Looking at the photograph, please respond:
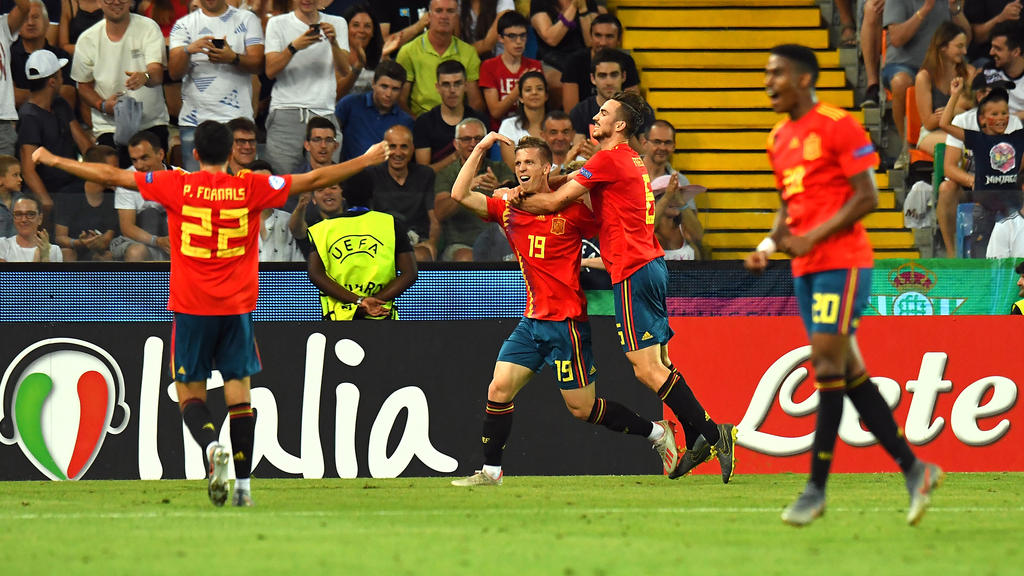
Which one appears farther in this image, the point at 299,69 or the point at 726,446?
the point at 299,69

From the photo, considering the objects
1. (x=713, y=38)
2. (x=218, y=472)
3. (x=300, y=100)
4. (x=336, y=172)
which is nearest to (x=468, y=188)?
(x=336, y=172)

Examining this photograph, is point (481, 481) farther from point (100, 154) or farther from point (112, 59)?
point (112, 59)

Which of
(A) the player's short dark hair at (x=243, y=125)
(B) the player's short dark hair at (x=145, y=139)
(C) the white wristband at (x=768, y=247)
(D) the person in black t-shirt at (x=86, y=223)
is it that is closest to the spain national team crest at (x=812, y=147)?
(C) the white wristband at (x=768, y=247)

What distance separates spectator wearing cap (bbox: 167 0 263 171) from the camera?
13047mm

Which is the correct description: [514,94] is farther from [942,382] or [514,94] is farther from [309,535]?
[309,535]

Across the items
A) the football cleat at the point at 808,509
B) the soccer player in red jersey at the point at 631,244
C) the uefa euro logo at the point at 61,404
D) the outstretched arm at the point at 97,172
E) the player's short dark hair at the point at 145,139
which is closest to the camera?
the football cleat at the point at 808,509

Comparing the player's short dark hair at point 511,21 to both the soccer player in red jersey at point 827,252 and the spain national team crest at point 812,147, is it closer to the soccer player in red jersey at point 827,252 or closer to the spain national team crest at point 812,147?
the soccer player in red jersey at point 827,252

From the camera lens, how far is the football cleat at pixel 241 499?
25.5ft

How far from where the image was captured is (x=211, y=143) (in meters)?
7.81

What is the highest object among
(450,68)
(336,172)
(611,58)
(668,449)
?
(336,172)

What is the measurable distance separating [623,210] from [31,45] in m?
7.29

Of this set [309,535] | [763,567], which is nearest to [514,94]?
[309,535]

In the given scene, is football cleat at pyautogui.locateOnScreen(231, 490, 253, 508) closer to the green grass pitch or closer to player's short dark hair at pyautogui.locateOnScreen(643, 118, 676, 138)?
the green grass pitch

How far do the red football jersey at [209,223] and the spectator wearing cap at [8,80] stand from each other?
5102mm
